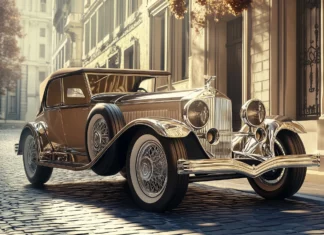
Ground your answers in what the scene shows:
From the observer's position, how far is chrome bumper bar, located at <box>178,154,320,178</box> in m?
4.58

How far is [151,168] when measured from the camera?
5.10 meters

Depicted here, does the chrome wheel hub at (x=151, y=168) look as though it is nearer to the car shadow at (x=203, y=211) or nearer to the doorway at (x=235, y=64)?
the car shadow at (x=203, y=211)

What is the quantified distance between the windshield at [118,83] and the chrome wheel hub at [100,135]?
87cm

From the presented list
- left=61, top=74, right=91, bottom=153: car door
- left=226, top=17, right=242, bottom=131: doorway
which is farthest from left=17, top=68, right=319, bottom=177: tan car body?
left=226, top=17, right=242, bottom=131: doorway

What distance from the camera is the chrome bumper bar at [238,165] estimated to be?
15.0 ft

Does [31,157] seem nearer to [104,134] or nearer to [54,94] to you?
[54,94]

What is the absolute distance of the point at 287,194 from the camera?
582cm

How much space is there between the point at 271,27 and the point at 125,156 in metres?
6.74

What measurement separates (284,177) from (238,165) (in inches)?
47.0

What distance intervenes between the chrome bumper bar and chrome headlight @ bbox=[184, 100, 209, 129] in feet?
1.81

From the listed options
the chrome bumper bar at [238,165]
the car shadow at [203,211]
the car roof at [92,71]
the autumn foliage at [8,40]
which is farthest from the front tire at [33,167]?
the autumn foliage at [8,40]

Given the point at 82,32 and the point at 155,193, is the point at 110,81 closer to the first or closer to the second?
the point at 155,193

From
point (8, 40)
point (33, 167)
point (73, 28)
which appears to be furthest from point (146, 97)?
point (8, 40)

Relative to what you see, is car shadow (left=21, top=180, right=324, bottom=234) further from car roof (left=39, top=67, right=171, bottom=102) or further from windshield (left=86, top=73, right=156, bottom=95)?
car roof (left=39, top=67, right=171, bottom=102)
